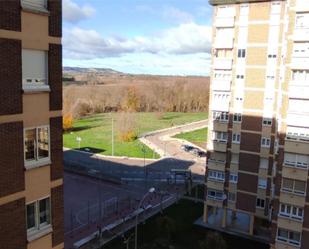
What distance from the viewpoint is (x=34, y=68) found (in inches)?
393

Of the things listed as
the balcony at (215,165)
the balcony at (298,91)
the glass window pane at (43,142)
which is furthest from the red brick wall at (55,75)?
the balcony at (215,165)

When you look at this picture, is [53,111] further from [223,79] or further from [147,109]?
[147,109]

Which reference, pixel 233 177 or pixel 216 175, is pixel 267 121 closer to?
pixel 233 177

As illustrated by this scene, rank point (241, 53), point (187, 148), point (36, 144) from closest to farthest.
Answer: point (36, 144)
point (241, 53)
point (187, 148)

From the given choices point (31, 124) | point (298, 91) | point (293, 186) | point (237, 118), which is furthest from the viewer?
point (237, 118)

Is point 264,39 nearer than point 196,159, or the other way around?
point 264,39

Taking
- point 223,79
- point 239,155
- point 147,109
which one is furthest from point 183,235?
point 147,109

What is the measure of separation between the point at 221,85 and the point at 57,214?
26.5m

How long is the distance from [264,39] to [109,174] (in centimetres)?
2965

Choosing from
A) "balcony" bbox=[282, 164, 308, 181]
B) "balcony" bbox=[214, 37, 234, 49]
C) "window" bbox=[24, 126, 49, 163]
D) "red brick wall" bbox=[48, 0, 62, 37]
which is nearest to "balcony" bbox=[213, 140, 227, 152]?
"balcony" bbox=[214, 37, 234, 49]

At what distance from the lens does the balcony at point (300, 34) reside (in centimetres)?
2484

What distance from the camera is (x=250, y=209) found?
114 ft

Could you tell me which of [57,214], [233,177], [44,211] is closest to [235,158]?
[233,177]

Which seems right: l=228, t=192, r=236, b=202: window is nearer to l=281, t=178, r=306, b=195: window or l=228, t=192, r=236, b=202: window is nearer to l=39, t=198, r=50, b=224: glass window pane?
l=281, t=178, r=306, b=195: window
